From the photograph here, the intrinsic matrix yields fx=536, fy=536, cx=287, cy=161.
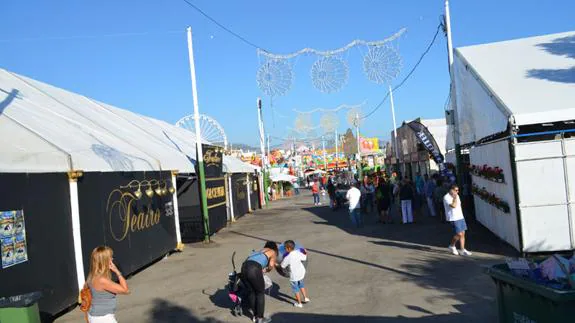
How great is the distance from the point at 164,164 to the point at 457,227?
8.21 metres

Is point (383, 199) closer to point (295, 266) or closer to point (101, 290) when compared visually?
point (295, 266)

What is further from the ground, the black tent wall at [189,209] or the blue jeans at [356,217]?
the black tent wall at [189,209]

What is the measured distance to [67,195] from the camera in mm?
9375

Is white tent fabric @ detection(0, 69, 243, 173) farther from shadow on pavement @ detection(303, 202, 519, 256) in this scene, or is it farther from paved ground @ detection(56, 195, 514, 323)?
shadow on pavement @ detection(303, 202, 519, 256)

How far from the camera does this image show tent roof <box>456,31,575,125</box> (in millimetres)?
11063

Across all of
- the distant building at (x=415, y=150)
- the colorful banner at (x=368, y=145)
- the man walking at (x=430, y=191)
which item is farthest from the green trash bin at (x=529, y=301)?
the colorful banner at (x=368, y=145)

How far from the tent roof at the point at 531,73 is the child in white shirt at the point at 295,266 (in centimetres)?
557

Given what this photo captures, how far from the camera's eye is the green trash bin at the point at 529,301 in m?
4.53

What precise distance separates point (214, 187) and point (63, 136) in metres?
9.17

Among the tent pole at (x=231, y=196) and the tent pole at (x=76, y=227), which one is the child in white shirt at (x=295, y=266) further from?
the tent pole at (x=231, y=196)

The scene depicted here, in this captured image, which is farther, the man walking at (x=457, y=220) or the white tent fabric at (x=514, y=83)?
the man walking at (x=457, y=220)

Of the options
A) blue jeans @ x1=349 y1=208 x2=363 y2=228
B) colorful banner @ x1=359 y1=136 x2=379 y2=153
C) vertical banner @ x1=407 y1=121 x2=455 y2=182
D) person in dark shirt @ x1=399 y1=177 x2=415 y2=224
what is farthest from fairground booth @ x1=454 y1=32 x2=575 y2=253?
colorful banner @ x1=359 y1=136 x2=379 y2=153

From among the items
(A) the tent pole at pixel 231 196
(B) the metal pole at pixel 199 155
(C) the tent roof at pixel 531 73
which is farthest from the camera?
(A) the tent pole at pixel 231 196

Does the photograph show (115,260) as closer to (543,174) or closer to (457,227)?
(457,227)
